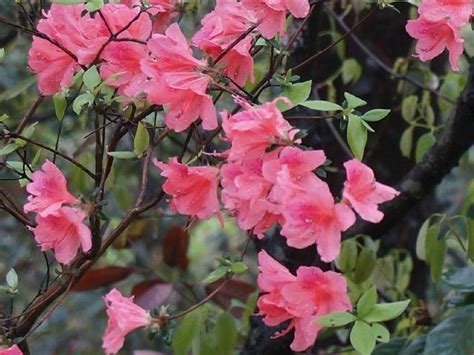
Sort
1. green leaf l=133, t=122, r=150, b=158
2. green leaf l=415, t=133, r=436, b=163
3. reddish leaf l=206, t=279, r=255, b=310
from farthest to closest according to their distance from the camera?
reddish leaf l=206, t=279, r=255, b=310, green leaf l=415, t=133, r=436, b=163, green leaf l=133, t=122, r=150, b=158

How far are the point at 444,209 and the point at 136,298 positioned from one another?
84 centimetres

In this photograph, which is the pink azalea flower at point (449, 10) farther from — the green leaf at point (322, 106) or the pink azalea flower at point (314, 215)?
the pink azalea flower at point (314, 215)

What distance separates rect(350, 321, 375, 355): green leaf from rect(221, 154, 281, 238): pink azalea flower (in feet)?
0.40

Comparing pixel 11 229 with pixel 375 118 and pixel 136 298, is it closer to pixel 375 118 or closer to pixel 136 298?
pixel 136 298

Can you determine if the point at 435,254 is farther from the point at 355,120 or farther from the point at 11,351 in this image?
the point at 11,351

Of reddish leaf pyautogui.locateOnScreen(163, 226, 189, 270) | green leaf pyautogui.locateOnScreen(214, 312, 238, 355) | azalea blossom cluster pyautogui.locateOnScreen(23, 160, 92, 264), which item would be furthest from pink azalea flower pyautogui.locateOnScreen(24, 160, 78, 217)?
reddish leaf pyautogui.locateOnScreen(163, 226, 189, 270)

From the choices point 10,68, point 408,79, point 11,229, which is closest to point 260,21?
point 408,79

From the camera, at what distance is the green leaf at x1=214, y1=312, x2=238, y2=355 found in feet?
4.49

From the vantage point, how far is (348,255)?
1333mm

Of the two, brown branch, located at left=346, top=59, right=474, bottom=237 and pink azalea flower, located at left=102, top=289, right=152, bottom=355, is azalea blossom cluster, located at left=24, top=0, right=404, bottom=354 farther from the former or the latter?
brown branch, located at left=346, top=59, right=474, bottom=237

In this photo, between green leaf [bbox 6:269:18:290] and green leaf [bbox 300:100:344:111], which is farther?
green leaf [bbox 6:269:18:290]

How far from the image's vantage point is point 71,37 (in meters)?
0.98

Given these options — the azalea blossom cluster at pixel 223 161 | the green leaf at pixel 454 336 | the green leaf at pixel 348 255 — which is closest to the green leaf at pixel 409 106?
the green leaf at pixel 348 255

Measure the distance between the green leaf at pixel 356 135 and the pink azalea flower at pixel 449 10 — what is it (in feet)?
0.41
